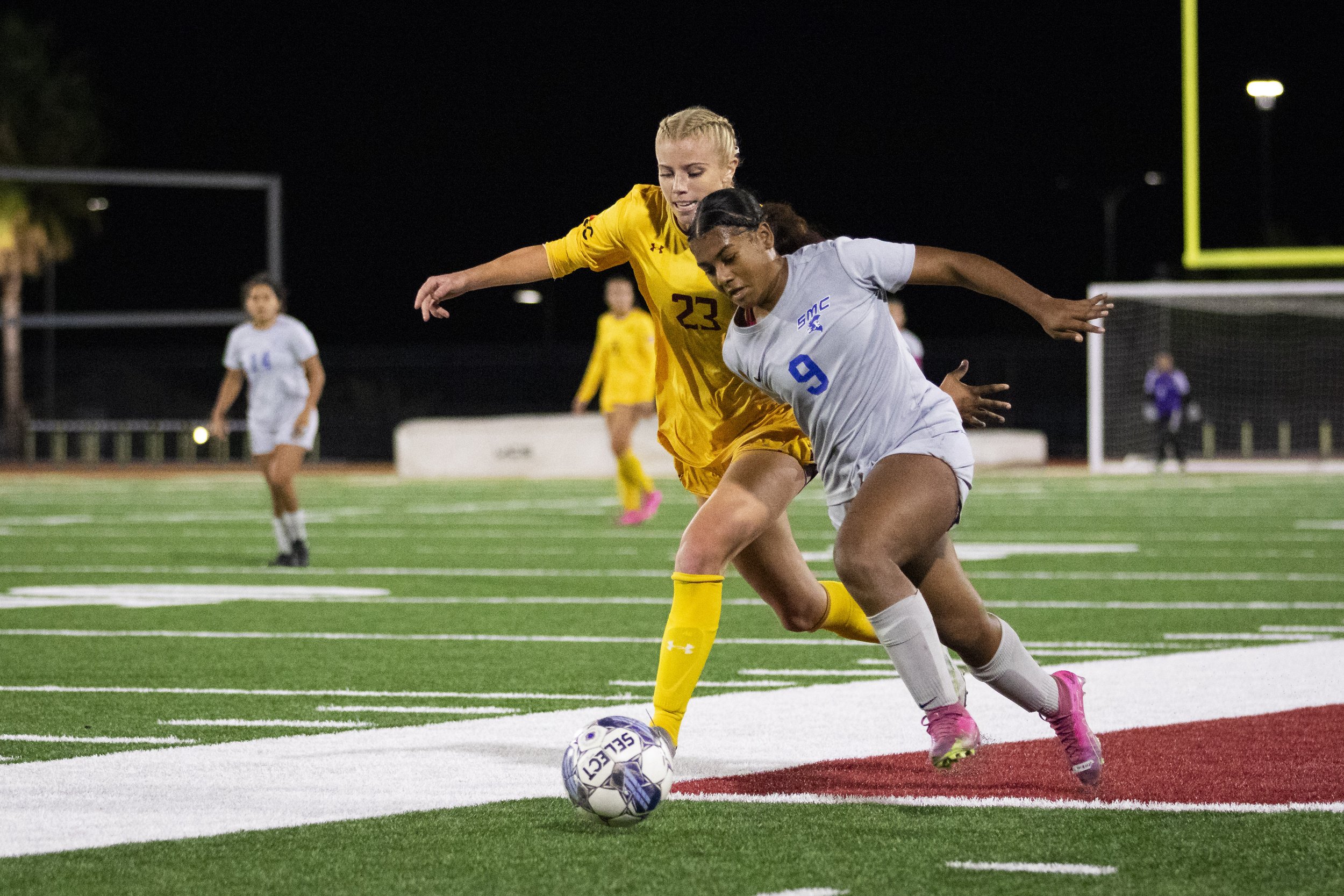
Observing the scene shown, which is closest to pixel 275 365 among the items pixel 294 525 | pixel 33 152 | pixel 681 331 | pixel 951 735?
pixel 294 525

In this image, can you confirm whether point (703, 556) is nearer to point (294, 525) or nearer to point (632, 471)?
point (294, 525)

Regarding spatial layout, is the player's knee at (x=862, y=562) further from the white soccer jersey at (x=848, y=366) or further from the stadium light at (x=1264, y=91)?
the stadium light at (x=1264, y=91)

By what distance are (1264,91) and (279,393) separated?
12492mm

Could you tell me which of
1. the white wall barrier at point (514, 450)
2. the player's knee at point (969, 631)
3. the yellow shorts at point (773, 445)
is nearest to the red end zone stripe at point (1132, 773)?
the player's knee at point (969, 631)

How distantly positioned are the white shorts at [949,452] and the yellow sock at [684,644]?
448 mm

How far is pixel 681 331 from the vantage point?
6.12 m

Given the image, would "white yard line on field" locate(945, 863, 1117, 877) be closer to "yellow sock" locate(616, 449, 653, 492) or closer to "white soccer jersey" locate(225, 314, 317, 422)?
"white soccer jersey" locate(225, 314, 317, 422)

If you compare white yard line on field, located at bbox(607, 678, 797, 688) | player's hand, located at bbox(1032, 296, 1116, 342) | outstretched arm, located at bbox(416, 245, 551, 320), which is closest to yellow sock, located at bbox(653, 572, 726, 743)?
outstretched arm, located at bbox(416, 245, 551, 320)

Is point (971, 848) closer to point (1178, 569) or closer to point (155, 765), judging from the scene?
point (155, 765)

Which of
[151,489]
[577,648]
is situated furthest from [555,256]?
[151,489]

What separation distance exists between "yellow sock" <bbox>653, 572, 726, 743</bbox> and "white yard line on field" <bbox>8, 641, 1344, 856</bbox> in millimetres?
322

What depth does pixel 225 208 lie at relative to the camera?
6525 centimetres

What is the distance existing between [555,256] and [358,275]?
6276 cm

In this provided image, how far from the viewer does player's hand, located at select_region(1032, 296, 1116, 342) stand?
5.29 meters
